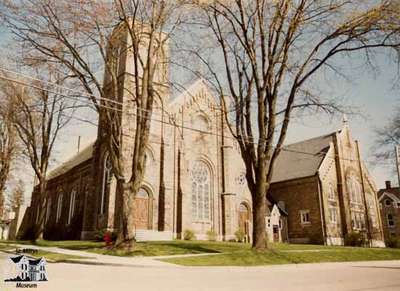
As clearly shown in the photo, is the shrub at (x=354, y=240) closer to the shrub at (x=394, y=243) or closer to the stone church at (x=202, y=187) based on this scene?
the stone church at (x=202, y=187)

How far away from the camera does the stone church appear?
27.4 meters

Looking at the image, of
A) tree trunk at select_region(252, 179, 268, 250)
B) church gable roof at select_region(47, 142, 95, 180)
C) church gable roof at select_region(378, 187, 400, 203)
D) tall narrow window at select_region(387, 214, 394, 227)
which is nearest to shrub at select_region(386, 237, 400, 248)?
church gable roof at select_region(378, 187, 400, 203)

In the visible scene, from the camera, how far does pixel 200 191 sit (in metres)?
31.7

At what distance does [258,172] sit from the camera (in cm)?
1677

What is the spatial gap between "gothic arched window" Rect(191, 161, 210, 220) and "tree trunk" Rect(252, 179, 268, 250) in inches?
574

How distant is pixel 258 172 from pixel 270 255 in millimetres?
3724

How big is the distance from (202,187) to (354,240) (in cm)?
1627

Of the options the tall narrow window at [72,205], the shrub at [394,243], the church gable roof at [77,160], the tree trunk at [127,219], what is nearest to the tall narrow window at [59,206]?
the church gable roof at [77,160]

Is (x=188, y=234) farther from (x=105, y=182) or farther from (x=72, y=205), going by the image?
(x=72, y=205)

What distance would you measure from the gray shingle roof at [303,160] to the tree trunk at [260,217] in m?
22.4

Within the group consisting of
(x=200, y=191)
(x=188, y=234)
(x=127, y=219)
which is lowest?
(x=188, y=234)

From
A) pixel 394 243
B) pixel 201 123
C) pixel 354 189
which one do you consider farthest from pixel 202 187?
pixel 394 243

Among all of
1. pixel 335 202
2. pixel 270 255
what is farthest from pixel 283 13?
pixel 335 202

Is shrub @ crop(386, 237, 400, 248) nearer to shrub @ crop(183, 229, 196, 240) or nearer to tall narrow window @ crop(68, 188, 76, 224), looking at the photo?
shrub @ crop(183, 229, 196, 240)
